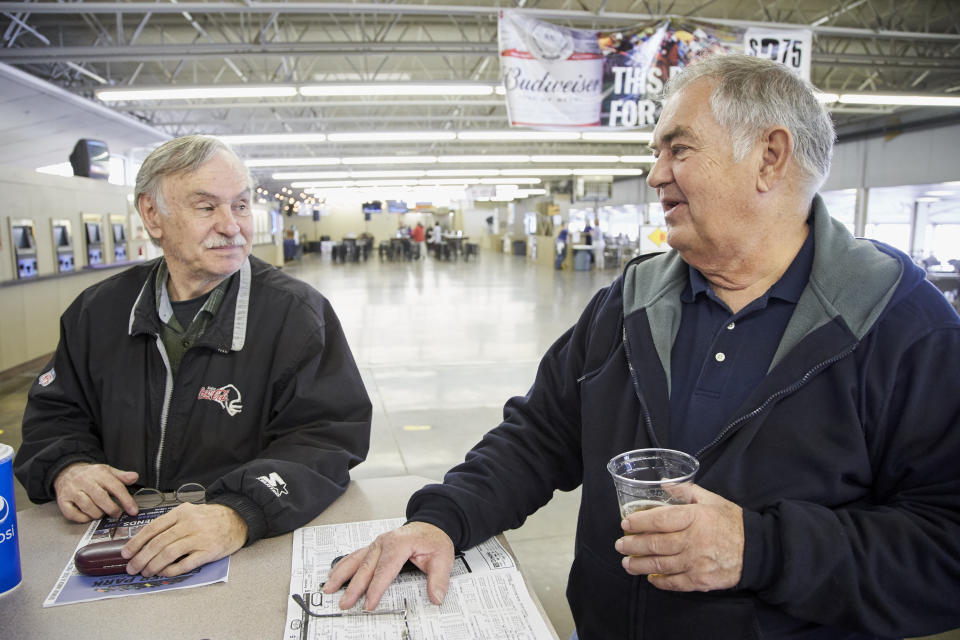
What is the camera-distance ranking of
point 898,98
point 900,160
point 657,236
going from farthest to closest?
point 900,160 < point 657,236 < point 898,98

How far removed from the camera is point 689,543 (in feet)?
3.01

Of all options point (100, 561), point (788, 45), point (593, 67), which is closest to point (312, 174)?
point (593, 67)

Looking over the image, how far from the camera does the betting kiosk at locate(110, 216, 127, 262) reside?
8.76 meters

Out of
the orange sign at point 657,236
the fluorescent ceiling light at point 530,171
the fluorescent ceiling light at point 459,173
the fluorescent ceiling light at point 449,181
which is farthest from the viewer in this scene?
the fluorescent ceiling light at point 449,181

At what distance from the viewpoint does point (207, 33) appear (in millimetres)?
9859

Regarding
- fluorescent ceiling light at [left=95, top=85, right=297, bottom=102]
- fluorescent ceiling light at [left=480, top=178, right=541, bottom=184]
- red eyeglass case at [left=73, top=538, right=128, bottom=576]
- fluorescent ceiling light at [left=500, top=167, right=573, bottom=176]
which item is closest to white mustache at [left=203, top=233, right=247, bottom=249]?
red eyeglass case at [left=73, top=538, right=128, bottom=576]

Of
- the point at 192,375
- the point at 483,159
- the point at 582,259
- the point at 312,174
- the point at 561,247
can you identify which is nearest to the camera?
the point at 192,375

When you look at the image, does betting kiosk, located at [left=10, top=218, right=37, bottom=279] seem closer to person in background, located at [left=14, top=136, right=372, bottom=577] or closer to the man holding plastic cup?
person in background, located at [left=14, top=136, right=372, bottom=577]

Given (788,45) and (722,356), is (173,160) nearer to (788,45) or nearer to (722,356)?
(722,356)

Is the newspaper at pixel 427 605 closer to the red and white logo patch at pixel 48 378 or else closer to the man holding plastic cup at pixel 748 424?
the man holding plastic cup at pixel 748 424

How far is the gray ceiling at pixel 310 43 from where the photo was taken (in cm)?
830

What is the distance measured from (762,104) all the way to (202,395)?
1284 millimetres

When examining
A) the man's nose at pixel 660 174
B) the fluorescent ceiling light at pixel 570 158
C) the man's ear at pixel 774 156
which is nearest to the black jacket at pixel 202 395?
the man's nose at pixel 660 174

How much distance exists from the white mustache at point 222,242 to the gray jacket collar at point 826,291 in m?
0.93
